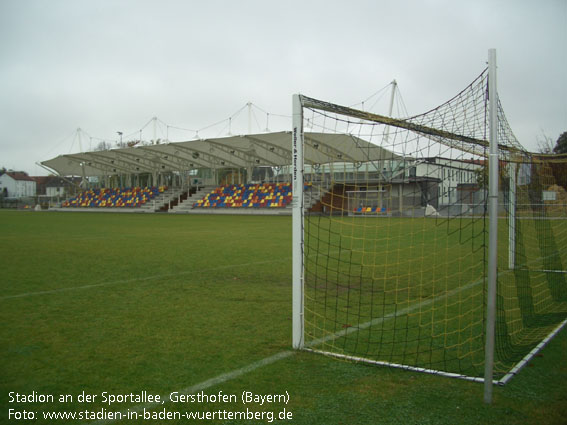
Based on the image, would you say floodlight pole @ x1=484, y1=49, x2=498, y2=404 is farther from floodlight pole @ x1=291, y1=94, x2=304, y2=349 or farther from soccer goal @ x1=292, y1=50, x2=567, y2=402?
floodlight pole @ x1=291, y1=94, x2=304, y2=349

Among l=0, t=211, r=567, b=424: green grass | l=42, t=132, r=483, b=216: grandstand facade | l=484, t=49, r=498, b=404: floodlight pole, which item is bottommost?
l=0, t=211, r=567, b=424: green grass

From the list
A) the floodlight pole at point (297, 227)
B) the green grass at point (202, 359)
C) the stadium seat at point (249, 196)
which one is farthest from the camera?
the stadium seat at point (249, 196)

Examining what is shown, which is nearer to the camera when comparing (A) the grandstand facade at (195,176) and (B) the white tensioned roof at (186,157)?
(B) the white tensioned roof at (186,157)

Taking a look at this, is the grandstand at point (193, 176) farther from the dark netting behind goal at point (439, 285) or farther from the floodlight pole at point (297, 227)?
the floodlight pole at point (297, 227)

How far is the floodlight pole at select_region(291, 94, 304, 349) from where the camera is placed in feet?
14.4

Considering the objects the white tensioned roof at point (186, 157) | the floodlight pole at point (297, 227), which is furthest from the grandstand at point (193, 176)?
the floodlight pole at point (297, 227)

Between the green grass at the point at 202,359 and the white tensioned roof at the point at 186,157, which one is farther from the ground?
the white tensioned roof at the point at 186,157

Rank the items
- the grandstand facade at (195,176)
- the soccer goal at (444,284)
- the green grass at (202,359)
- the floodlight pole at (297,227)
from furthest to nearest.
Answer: the grandstand facade at (195,176), the floodlight pole at (297,227), the soccer goal at (444,284), the green grass at (202,359)

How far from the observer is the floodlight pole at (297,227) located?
14.4 feet

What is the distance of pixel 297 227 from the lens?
448cm

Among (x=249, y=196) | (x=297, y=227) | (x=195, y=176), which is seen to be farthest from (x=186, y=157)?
(x=297, y=227)

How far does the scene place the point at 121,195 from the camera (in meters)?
52.3

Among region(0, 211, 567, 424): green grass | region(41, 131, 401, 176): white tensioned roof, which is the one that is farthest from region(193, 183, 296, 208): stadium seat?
region(0, 211, 567, 424): green grass

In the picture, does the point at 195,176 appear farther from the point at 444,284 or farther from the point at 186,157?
the point at 444,284
